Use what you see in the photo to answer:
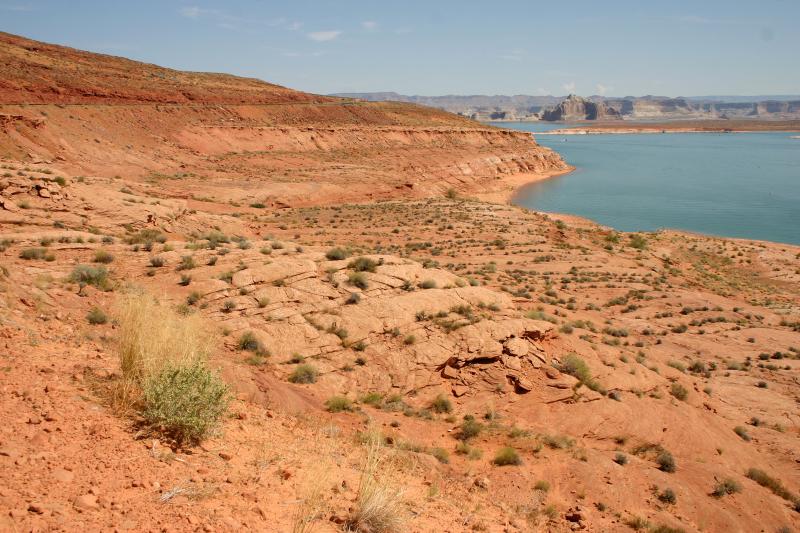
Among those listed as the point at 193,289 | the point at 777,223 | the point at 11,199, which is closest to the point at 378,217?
the point at 11,199

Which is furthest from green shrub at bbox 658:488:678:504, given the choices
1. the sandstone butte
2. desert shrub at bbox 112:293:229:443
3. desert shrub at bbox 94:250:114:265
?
desert shrub at bbox 94:250:114:265

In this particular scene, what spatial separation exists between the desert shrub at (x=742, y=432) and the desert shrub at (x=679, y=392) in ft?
4.27

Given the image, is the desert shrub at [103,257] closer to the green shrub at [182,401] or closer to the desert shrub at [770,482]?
the green shrub at [182,401]

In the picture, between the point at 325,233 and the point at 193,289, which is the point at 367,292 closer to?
the point at 193,289

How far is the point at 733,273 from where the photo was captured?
3503 cm

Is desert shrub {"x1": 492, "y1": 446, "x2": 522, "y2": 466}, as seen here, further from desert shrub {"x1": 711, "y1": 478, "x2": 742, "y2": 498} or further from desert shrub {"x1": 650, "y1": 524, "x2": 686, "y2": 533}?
desert shrub {"x1": 711, "y1": 478, "x2": 742, "y2": 498}

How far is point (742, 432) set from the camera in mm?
13094

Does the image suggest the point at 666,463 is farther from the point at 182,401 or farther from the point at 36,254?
the point at 36,254

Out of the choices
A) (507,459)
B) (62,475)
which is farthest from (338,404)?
(62,475)

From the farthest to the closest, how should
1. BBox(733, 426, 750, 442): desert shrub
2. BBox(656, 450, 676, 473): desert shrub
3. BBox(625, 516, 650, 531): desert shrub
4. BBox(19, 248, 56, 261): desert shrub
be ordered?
1. BBox(733, 426, 750, 442): desert shrub
2. BBox(19, 248, 56, 261): desert shrub
3. BBox(656, 450, 676, 473): desert shrub
4. BBox(625, 516, 650, 531): desert shrub

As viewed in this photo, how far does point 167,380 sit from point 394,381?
220 inches

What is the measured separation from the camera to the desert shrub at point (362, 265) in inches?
560

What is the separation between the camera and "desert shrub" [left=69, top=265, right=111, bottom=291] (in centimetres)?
1068

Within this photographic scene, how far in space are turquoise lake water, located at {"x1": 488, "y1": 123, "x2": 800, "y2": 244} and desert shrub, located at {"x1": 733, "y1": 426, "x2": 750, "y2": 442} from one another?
127 feet
